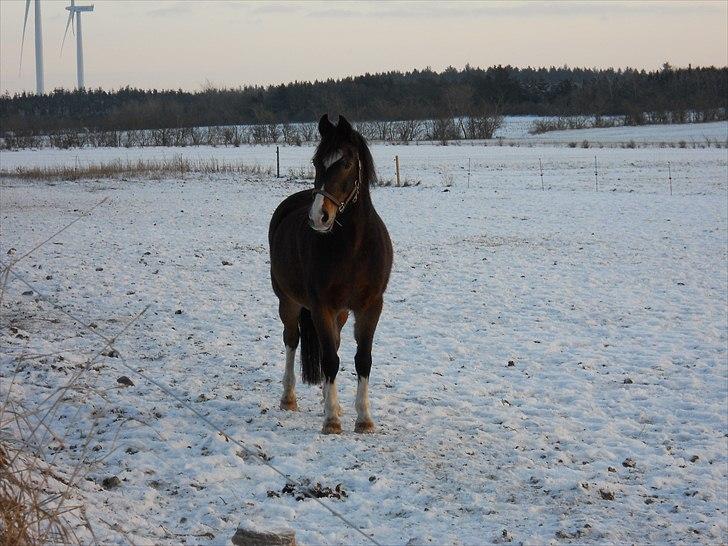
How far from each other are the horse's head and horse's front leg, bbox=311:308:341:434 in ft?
2.29

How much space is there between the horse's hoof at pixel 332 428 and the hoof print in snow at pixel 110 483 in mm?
1657

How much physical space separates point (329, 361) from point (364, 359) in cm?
27

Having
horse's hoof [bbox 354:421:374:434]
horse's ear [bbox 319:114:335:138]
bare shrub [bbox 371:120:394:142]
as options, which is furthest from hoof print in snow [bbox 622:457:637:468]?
bare shrub [bbox 371:120:394:142]

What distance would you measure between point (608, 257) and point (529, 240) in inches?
85.4

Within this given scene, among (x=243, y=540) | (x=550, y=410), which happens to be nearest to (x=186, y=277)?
(x=550, y=410)

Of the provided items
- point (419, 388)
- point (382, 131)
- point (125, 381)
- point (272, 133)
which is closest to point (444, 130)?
point (382, 131)

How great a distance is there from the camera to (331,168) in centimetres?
524

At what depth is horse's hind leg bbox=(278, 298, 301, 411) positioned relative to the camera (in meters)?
6.34

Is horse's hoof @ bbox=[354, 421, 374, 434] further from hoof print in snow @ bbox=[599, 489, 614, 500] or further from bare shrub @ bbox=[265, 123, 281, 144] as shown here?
bare shrub @ bbox=[265, 123, 281, 144]

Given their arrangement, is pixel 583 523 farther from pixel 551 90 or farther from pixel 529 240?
pixel 551 90

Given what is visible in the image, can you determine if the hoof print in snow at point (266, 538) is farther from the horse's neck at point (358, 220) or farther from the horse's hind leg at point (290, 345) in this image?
the horse's hind leg at point (290, 345)

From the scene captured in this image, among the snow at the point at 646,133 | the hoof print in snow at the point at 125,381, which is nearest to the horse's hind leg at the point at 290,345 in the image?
the hoof print in snow at the point at 125,381

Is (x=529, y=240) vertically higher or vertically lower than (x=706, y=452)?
higher

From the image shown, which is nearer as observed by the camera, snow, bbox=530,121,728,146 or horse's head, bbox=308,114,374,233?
horse's head, bbox=308,114,374,233
